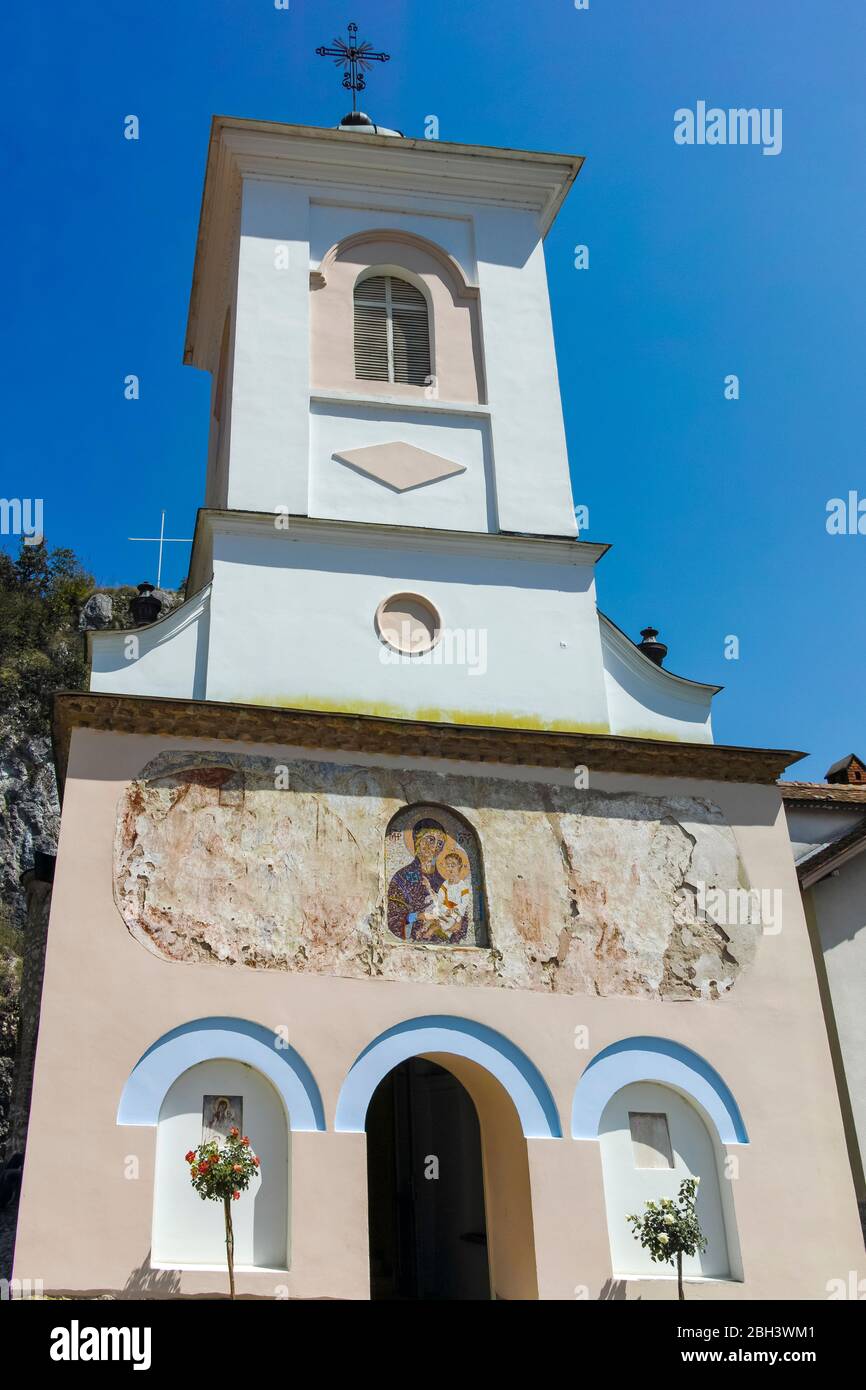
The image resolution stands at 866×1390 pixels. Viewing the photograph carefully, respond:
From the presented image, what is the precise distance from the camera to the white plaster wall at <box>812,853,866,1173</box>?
46.0ft

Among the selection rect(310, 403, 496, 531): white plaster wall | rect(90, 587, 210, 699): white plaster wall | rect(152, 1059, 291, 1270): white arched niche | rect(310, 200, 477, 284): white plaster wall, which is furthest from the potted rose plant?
rect(310, 200, 477, 284): white plaster wall

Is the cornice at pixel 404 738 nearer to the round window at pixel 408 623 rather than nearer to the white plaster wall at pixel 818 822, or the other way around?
the round window at pixel 408 623

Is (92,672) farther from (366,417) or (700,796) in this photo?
(700,796)

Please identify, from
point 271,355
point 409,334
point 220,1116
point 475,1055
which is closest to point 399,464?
point 271,355

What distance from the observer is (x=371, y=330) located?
15.4 metres

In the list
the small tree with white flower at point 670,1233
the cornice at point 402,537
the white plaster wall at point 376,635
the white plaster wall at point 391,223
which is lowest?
the small tree with white flower at point 670,1233

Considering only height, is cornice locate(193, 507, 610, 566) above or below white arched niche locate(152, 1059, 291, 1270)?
above

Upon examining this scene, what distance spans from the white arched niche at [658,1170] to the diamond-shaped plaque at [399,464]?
6961 millimetres

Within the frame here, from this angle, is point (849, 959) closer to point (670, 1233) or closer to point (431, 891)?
point (670, 1233)

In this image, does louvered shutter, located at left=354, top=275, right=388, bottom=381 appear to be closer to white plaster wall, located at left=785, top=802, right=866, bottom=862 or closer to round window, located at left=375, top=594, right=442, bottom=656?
round window, located at left=375, top=594, right=442, bottom=656

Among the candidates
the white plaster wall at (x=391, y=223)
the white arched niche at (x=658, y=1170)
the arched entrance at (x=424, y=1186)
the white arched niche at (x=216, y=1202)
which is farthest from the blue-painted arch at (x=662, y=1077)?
the white plaster wall at (x=391, y=223)

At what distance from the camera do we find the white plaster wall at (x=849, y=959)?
14008mm

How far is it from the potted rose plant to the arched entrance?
5.06 metres
